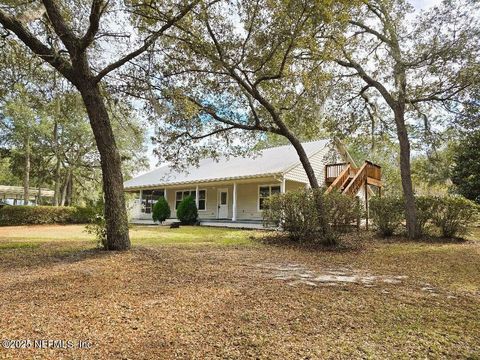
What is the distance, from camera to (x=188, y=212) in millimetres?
19703

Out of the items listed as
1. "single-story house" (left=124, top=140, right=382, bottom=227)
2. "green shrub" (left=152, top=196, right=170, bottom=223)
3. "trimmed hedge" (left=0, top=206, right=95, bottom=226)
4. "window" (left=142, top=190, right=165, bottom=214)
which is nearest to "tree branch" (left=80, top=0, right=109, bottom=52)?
"single-story house" (left=124, top=140, right=382, bottom=227)

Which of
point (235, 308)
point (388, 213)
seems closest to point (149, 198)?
point (388, 213)

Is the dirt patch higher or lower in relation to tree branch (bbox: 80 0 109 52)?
lower

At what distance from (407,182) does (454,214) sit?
5.78ft

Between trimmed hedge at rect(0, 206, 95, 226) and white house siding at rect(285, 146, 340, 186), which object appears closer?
white house siding at rect(285, 146, 340, 186)

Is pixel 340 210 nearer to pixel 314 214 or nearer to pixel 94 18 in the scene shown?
pixel 314 214

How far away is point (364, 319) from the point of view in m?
3.18

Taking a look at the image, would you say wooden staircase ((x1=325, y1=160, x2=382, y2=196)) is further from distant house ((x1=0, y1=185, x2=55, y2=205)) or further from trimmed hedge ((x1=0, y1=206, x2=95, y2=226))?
distant house ((x1=0, y1=185, x2=55, y2=205))

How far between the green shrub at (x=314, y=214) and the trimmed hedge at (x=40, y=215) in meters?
13.5

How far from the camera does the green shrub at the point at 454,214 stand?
10305 mm

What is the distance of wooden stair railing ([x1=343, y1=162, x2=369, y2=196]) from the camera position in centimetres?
1487

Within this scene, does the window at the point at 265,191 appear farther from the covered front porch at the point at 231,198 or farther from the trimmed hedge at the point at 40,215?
the trimmed hedge at the point at 40,215

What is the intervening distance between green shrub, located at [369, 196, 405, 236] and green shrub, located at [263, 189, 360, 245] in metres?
2.97

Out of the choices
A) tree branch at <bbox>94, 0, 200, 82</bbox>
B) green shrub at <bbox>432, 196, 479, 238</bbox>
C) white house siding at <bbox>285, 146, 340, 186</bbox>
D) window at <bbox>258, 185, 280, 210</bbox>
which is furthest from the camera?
window at <bbox>258, 185, 280, 210</bbox>
